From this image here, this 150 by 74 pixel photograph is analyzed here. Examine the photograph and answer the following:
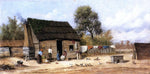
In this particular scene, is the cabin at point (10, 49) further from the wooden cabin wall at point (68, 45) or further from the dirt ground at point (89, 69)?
the dirt ground at point (89, 69)

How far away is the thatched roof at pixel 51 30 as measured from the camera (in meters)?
22.3

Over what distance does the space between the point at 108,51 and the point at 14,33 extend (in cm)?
1955

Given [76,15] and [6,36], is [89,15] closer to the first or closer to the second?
[76,15]

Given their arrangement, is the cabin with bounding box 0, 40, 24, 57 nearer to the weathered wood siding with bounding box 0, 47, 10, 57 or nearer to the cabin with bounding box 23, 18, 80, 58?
the weathered wood siding with bounding box 0, 47, 10, 57

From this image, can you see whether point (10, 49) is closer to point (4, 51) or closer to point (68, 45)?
point (4, 51)

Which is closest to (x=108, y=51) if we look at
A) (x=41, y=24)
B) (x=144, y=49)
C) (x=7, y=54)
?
(x=144, y=49)

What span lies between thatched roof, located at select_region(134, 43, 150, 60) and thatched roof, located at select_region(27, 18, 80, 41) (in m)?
8.19

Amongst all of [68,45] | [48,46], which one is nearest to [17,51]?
[48,46]

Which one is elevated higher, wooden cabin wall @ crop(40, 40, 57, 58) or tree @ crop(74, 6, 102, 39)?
tree @ crop(74, 6, 102, 39)

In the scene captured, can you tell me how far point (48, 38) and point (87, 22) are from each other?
639 inches

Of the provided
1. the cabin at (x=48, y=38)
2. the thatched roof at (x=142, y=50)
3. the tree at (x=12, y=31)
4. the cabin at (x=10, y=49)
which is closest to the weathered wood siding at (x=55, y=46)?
the cabin at (x=48, y=38)

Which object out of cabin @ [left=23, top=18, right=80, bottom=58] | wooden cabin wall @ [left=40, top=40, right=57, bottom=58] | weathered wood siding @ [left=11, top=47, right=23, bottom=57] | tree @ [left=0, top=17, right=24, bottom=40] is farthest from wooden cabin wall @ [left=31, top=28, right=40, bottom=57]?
tree @ [left=0, top=17, right=24, bottom=40]

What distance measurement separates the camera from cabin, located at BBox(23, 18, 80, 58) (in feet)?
72.9

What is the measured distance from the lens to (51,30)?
23359mm
